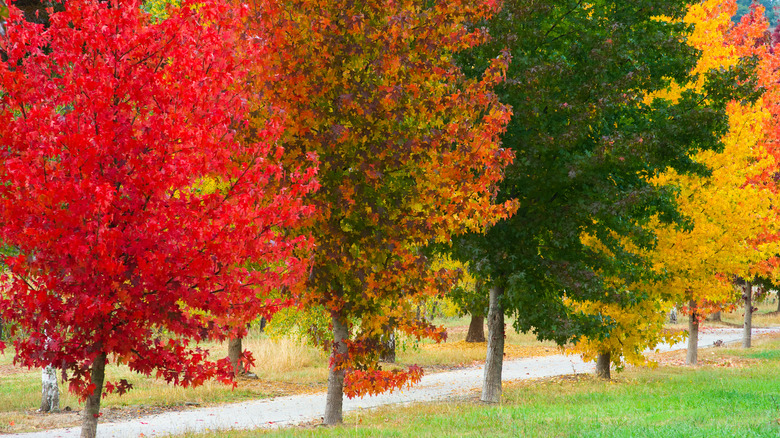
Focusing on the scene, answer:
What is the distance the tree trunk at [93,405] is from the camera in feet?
22.5

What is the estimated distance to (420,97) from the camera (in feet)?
32.0

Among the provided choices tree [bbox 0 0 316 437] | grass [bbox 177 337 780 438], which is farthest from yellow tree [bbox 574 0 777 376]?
tree [bbox 0 0 316 437]

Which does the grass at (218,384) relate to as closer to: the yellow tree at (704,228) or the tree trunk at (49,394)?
the tree trunk at (49,394)

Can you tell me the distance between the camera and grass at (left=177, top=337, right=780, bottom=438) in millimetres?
8672

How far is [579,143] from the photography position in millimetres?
12680

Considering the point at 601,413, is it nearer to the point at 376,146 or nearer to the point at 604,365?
the point at 376,146

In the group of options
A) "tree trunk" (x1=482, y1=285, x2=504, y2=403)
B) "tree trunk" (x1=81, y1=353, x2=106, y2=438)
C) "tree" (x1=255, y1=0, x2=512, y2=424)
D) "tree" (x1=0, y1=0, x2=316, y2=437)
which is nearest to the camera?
"tree" (x1=0, y1=0, x2=316, y2=437)

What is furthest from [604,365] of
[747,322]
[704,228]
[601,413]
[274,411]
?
[747,322]

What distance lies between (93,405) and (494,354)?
9047mm

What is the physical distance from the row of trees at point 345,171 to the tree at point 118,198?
0.03 m

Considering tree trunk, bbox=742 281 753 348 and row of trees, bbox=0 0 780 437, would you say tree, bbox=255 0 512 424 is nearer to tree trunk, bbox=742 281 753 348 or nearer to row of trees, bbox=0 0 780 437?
row of trees, bbox=0 0 780 437

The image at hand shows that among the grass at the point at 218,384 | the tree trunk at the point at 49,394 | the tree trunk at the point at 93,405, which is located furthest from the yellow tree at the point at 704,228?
the tree trunk at the point at 49,394

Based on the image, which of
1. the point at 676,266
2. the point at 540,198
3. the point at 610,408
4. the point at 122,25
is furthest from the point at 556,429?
the point at 676,266

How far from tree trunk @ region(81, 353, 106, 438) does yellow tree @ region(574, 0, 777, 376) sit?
36.8 ft
